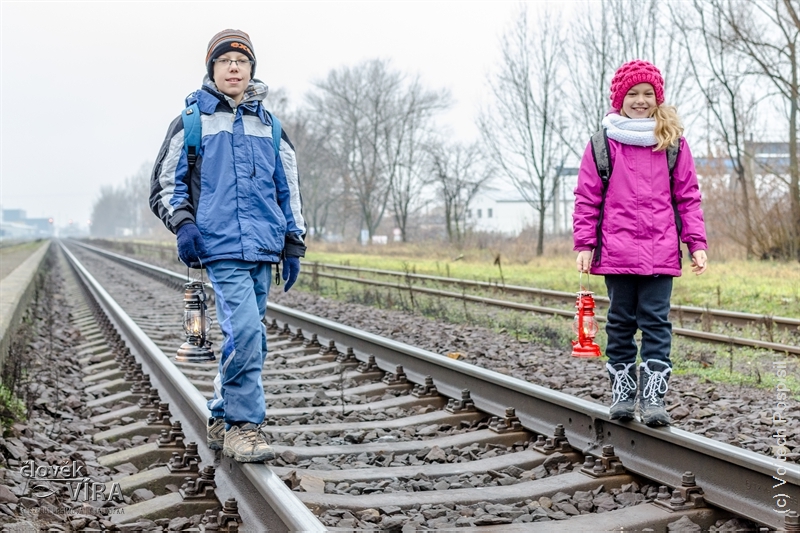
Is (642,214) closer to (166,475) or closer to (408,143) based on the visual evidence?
(166,475)

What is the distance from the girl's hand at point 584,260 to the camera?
12.6 feet

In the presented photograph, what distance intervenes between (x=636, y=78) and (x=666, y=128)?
273mm

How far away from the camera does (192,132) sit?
3686 millimetres

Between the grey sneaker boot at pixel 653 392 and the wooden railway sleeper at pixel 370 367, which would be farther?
the wooden railway sleeper at pixel 370 367

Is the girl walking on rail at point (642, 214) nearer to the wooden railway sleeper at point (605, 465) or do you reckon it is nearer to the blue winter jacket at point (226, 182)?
the wooden railway sleeper at point (605, 465)

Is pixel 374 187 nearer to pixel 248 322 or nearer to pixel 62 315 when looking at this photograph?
pixel 62 315

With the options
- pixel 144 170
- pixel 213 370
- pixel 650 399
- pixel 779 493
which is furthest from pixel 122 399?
pixel 144 170

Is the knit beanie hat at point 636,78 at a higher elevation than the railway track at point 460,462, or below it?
higher

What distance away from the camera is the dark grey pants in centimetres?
388

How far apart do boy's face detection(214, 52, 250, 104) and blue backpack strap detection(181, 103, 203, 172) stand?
163 millimetres

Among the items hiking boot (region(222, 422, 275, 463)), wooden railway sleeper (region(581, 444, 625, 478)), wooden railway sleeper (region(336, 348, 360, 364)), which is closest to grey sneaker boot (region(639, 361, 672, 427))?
wooden railway sleeper (region(581, 444, 625, 478))

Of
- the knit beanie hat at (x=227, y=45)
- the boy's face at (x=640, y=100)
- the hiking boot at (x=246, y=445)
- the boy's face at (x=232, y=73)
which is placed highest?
the knit beanie hat at (x=227, y=45)

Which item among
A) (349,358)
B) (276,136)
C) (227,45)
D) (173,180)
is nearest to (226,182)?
(173,180)

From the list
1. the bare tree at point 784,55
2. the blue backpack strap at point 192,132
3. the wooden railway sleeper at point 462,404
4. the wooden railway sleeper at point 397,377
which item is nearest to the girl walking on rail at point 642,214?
the wooden railway sleeper at point 462,404
